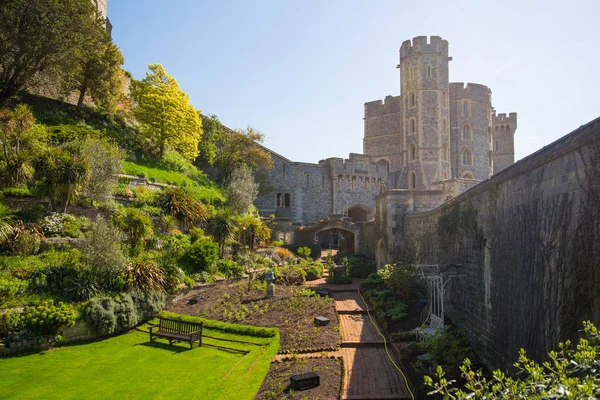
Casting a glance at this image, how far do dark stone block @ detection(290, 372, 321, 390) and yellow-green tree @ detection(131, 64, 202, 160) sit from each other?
2232 cm

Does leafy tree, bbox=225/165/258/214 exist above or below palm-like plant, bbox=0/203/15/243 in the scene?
above

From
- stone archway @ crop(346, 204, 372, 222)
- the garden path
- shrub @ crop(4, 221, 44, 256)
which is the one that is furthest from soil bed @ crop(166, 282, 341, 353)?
stone archway @ crop(346, 204, 372, 222)

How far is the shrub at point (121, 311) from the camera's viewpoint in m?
11.6

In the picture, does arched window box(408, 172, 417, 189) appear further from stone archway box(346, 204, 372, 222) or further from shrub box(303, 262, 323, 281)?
shrub box(303, 262, 323, 281)

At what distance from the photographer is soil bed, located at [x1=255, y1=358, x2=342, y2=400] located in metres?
7.90

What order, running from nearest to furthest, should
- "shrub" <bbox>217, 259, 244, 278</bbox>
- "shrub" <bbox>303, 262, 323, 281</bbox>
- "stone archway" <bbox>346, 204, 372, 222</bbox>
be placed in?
"shrub" <bbox>217, 259, 244, 278</bbox> → "shrub" <bbox>303, 262, 323, 281</bbox> → "stone archway" <bbox>346, 204, 372, 222</bbox>

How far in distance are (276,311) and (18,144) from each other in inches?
514

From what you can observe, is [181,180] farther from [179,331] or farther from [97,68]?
[179,331]

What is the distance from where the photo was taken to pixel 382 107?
46969 mm

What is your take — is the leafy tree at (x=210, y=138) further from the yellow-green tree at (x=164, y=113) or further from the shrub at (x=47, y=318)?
the shrub at (x=47, y=318)

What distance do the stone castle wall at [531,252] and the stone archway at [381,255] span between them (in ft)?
32.9

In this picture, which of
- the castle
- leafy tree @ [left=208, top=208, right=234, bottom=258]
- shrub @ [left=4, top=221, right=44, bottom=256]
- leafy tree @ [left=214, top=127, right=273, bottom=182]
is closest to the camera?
shrub @ [left=4, top=221, right=44, bottom=256]

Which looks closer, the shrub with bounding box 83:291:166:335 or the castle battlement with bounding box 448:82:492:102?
the shrub with bounding box 83:291:166:335

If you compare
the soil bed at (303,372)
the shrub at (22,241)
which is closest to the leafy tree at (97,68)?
the shrub at (22,241)
